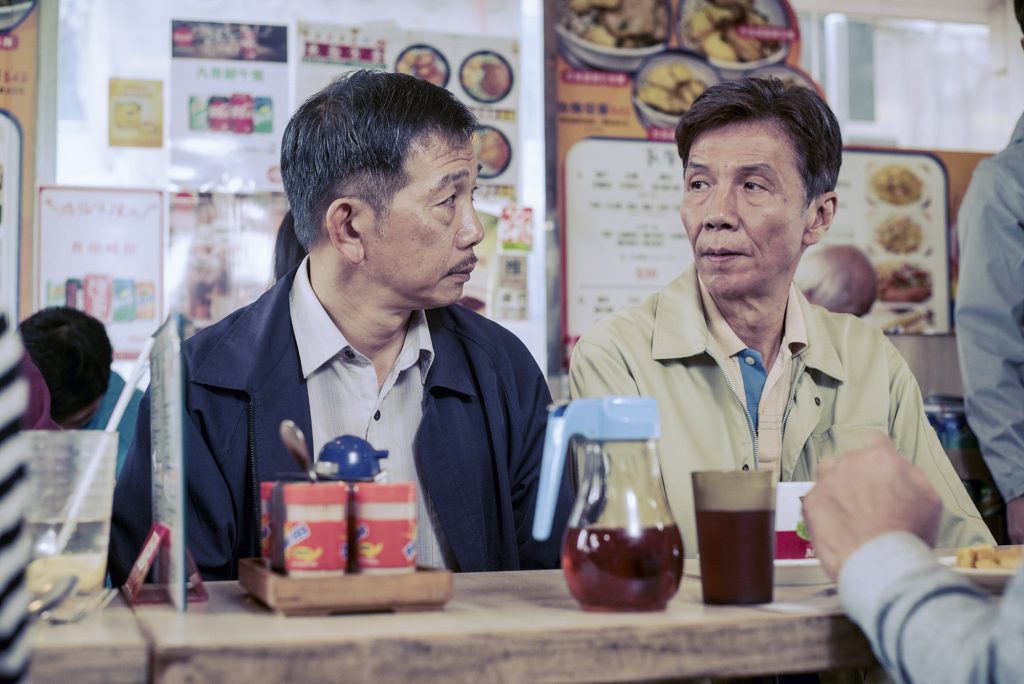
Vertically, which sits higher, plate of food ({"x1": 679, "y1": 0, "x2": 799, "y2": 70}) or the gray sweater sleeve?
plate of food ({"x1": 679, "y1": 0, "x2": 799, "y2": 70})

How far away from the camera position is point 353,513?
112 centimetres

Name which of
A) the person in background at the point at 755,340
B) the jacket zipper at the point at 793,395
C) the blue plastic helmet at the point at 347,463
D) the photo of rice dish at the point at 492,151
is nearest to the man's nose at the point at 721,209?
the person in background at the point at 755,340

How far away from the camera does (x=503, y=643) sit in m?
0.95

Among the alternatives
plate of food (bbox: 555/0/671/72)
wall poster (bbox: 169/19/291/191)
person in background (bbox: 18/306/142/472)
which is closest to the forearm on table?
person in background (bbox: 18/306/142/472)

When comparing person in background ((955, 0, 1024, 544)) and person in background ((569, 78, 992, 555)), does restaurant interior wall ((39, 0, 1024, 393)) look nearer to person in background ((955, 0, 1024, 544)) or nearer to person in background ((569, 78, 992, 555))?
person in background ((955, 0, 1024, 544))

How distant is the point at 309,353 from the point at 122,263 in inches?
64.5

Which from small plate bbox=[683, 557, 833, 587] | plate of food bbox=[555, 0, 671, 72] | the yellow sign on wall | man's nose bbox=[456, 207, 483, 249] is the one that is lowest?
small plate bbox=[683, 557, 833, 587]

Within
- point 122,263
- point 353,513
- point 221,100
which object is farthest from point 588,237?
point 353,513

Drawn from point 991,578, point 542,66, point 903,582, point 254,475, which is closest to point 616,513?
point 903,582

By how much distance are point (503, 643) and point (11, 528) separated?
1.31 feet

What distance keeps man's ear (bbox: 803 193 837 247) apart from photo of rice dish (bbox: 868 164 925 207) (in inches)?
66.6

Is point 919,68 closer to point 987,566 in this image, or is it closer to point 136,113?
point 136,113

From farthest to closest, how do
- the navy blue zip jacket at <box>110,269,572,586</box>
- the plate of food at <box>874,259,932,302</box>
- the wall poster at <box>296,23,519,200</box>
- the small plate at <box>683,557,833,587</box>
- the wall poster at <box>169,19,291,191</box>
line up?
the plate of food at <box>874,259,932,302</box> < the wall poster at <box>296,23,519,200</box> < the wall poster at <box>169,19,291,191</box> < the navy blue zip jacket at <box>110,269,572,586</box> < the small plate at <box>683,557,833,587</box>

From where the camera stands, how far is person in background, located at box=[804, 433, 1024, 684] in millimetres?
902
